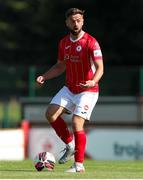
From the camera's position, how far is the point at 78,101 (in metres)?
12.6

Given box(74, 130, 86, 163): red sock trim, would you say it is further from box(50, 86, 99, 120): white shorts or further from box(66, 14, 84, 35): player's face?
box(66, 14, 84, 35): player's face

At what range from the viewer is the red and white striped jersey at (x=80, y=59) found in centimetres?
1245

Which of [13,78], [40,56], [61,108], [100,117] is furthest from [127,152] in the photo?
[40,56]

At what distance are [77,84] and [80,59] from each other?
0.37m

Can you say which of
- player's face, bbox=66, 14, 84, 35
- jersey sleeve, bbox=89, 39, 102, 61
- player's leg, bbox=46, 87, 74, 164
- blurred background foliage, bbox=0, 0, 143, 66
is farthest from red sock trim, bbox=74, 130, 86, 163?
blurred background foliage, bbox=0, 0, 143, 66

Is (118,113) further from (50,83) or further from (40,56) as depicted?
(40,56)

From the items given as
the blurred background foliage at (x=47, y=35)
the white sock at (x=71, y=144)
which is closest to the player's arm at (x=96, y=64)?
the white sock at (x=71, y=144)

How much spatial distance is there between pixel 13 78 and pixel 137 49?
15.5m

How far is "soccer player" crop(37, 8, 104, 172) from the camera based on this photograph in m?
12.2

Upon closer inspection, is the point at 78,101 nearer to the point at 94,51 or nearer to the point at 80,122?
the point at 80,122

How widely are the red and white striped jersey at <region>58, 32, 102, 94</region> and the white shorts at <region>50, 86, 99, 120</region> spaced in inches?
2.9

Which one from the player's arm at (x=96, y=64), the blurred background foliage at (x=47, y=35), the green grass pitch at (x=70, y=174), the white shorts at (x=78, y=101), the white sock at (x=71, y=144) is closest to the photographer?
the green grass pitch at (x=70, y=174)

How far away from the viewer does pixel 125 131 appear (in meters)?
23.5

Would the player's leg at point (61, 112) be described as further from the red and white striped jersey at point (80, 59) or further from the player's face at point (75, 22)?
the player's face at point (75, 22)
